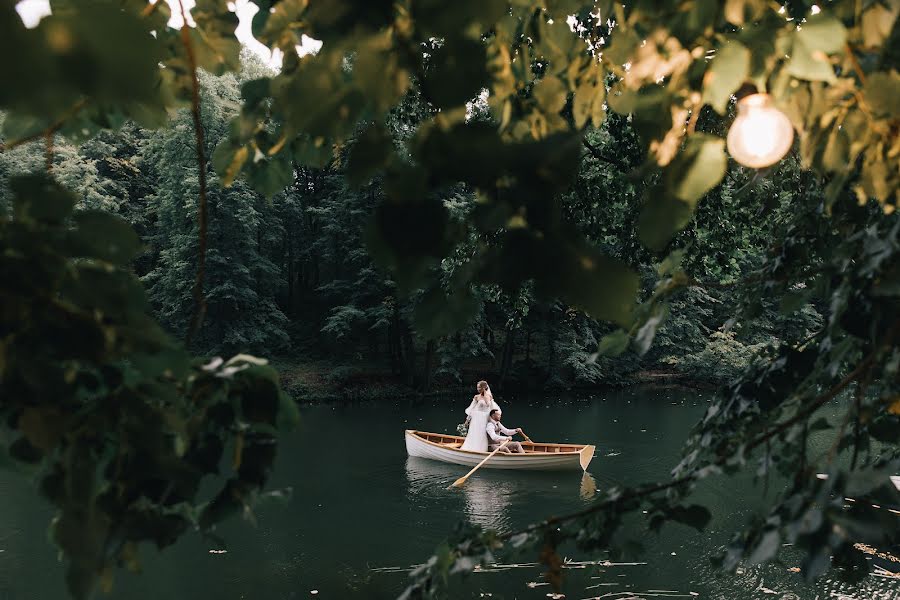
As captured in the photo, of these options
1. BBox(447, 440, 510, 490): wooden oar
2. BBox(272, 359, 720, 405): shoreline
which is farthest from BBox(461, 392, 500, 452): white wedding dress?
BBox(272, 359, 720, 405): shoreline

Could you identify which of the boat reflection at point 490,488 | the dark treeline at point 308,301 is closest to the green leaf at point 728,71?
the boat reflection at point 490,488

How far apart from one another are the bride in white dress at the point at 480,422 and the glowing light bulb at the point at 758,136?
11.9 m

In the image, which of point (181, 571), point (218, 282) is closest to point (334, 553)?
point (181, 571)

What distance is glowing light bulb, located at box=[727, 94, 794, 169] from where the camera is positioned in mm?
836

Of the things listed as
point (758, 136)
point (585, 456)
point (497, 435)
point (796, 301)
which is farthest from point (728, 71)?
point (497, 435)

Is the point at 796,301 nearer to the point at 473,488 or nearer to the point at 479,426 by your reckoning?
the point at 473,488

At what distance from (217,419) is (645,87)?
85cm

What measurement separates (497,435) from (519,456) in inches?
38.3

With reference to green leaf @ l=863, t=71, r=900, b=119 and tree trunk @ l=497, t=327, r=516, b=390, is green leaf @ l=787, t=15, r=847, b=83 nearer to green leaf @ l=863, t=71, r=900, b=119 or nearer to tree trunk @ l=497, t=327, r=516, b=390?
green leaf @ l=863, t=71, r=900, b=119

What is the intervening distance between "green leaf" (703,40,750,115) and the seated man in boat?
471 inches

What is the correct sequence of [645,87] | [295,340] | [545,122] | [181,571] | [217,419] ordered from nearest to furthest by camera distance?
[217,419], [645,87], [545,122], [181,571], [295,340]

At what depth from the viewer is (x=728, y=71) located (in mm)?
795

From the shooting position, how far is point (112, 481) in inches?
31.0

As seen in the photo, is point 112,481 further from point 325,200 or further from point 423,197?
point 325,200
